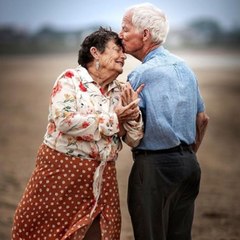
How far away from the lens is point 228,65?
34.5 m

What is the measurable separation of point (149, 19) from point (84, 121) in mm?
619

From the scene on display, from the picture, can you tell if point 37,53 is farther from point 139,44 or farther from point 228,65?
point 139,44

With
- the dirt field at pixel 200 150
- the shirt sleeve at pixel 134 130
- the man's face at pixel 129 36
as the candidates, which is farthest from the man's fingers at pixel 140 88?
the dirt field at pixel 200 150

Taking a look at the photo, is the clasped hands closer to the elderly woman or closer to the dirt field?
the elderly woman

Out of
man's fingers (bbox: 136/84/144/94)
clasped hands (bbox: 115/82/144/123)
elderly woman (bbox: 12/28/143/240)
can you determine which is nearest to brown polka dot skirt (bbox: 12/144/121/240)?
elderly woman (bbox: 12/28/143/240)

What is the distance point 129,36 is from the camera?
3.76 meters

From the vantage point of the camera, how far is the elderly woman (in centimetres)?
364

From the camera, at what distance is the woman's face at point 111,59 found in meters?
3.74

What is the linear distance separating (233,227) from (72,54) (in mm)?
33248

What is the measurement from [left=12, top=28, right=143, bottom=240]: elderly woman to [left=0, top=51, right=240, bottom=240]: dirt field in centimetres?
215

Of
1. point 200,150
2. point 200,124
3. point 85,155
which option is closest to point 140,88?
point 85,155

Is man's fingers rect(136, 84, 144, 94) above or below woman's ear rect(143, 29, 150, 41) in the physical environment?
below

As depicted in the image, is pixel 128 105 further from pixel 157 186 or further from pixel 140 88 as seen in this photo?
pixel 157 186

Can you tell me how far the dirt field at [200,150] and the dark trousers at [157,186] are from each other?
217 centimetres
